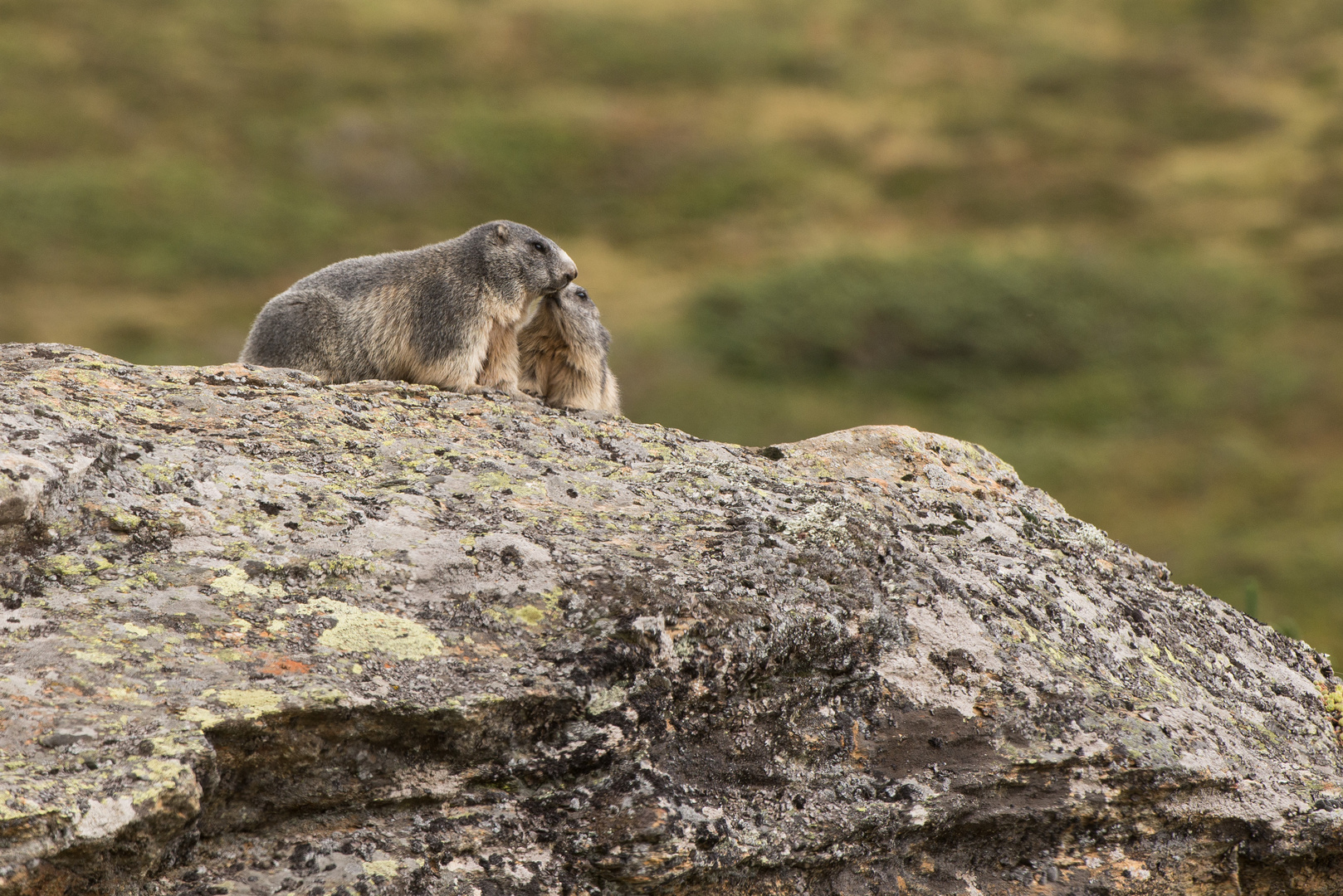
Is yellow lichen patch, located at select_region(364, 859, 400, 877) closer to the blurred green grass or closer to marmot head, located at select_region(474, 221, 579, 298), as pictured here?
marmot head, located at select_region(474, 221, 579, 298)

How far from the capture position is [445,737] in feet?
15.4

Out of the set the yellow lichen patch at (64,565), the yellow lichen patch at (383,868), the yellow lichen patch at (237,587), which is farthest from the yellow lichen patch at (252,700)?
the yellow lichen patch at (64,565)

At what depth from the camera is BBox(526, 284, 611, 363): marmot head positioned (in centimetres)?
953

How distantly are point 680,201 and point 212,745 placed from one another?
45.5 meters

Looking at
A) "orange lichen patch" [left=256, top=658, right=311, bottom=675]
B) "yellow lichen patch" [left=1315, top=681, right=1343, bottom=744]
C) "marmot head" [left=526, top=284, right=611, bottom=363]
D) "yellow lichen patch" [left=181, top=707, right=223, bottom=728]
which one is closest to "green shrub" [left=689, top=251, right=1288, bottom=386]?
"marmot head" [left=526, top=284, right=611, bottom=363]

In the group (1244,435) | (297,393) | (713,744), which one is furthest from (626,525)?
(1244,435)

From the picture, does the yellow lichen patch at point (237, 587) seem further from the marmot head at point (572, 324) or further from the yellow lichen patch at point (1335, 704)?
the yellow lichen patch at point (1335, 704)

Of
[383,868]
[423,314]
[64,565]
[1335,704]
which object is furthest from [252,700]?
[1335,704]

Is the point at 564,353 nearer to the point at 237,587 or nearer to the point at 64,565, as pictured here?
the point at 237,587

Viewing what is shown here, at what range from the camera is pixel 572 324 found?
31.3ft

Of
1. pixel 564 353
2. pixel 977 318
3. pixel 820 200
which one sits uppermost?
pixel 820 200

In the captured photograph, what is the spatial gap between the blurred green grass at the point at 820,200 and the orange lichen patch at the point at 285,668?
25923 millimetres

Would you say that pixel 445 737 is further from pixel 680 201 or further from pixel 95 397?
pixel 680 201

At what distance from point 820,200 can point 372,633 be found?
4585cm
